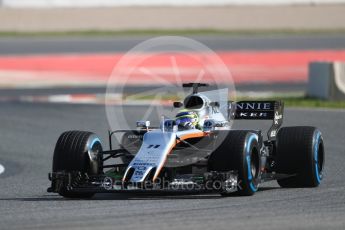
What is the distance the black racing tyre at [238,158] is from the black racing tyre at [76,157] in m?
1.43

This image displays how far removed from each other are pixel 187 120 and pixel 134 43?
3597 cm

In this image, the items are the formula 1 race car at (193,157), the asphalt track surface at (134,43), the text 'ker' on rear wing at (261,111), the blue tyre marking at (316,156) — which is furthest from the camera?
the asphalt track surface at (134,43)

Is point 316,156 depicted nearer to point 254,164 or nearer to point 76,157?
point 254,164

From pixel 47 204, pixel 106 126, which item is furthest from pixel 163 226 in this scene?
pixel 106 126

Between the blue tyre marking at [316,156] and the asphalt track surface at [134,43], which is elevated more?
the asphalt track surface at [134,43]

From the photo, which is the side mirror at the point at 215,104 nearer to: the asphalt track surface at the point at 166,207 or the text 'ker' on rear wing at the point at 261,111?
the text 'ker' on rear wing at the point at 261,111

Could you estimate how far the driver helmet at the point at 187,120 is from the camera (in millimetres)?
12164

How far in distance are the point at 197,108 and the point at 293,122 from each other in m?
9.14

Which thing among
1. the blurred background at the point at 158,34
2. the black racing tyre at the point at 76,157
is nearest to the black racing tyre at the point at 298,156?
the black racing tyre at the point at 76,157

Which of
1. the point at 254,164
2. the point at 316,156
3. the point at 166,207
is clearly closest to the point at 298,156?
the point at 316,156

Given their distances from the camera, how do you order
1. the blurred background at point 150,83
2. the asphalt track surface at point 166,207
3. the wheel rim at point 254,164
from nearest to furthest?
the asphalt track surface at point 166,207 → the blurred background at point 150,83 → the wheel rim at point 254,164

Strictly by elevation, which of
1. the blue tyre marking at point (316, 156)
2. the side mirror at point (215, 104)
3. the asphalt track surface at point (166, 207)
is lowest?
the asphalt track surface at point (166, 207)

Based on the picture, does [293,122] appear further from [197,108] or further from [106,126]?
[197,108]

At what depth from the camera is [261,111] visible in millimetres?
13508
